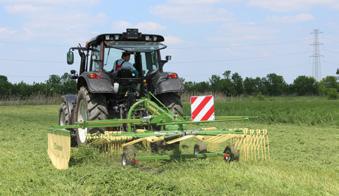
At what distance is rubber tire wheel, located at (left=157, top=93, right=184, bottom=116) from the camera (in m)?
8.49

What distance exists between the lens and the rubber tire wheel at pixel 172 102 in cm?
849

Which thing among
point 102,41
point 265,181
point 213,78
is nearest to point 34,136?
point 102,41

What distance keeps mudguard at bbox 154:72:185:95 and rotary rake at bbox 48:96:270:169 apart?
24.3 inches

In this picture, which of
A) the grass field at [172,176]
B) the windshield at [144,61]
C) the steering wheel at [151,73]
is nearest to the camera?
the grass field at [172,176]

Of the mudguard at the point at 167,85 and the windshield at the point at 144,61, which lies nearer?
the mudguard at the point at 167,85

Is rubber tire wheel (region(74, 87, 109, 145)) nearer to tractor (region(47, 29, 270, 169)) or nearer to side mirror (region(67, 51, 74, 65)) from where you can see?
tractor (region(47, 29, 270, 169))

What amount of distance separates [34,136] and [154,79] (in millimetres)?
4248

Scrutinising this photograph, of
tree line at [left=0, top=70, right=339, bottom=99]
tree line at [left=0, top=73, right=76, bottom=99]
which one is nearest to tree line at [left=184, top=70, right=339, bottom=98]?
tree line at [left=0, top=70, right=339, bottom=99]

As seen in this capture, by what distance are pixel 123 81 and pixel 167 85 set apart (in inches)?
31.6

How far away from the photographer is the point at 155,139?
20.6 ft

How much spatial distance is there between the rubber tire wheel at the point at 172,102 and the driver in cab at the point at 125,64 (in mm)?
669

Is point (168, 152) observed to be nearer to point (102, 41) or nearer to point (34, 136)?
point (102, 41)

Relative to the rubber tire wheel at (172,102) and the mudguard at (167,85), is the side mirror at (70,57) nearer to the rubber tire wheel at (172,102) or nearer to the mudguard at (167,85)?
the mudguard at (167,85)

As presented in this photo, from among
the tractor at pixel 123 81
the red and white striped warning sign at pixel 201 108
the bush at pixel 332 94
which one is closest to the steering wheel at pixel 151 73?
the tractor at pixel 123 81
